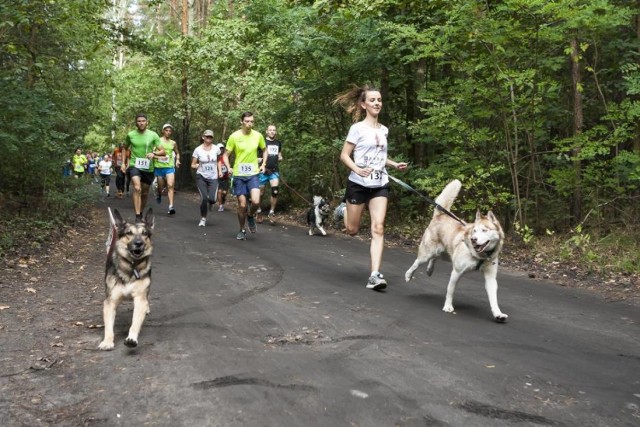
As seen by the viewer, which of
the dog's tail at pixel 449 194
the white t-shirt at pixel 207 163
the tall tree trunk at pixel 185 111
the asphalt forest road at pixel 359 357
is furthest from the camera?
the tall tree trunk at pixel 185 111

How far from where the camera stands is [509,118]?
1128cm

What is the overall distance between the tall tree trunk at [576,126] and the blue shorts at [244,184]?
588cm

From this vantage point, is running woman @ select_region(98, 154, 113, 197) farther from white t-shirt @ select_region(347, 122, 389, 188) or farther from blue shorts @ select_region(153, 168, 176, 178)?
white t-shirt @ select_region(347, 122, 389, 188)

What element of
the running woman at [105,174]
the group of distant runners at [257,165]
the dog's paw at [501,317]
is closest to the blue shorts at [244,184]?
the group of distant runners at [257,165]

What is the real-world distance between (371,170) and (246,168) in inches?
178

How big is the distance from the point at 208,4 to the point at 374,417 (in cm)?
3808

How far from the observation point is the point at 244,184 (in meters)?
11.7

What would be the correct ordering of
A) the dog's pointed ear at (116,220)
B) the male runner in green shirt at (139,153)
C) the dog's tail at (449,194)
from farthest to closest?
the male runner in green shirt at (139,153)
the dog's tail at (449,194)
the dog's pointed ear at (116,220)

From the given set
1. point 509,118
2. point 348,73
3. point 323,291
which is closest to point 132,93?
point 348,73

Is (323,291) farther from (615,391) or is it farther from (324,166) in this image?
(324,166)

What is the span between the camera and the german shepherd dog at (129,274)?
16.6 feet

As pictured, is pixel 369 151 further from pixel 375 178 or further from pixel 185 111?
pixel 185 111

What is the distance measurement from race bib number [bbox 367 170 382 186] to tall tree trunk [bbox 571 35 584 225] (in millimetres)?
4490

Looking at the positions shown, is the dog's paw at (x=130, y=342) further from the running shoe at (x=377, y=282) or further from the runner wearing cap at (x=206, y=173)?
the runner wearing cap at (x=206, y=173)
